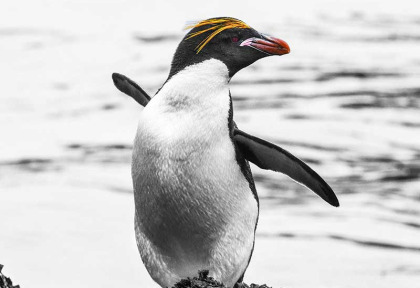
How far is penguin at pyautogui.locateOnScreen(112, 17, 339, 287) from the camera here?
396 cm

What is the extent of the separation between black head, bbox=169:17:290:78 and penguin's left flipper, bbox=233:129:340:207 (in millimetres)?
268

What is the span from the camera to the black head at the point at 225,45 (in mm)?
4012

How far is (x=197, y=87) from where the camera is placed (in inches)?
156

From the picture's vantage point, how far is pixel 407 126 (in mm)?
10055

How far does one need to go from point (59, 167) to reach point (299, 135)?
2.23 m

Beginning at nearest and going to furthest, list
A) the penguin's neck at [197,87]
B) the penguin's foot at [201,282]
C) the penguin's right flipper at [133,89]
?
the penguin's foot at [201,282] → the penguin's neck at [197,87] → the penguin's right flipper at [133,89]

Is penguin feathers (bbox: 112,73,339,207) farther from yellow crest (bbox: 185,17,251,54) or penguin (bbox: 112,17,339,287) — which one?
yellow crest (bbox: 185,17,251,54)

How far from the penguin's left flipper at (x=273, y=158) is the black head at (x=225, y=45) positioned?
10.5 inches

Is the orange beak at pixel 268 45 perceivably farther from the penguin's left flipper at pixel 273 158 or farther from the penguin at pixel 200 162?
the penguin's left flipper at pixel 273 158

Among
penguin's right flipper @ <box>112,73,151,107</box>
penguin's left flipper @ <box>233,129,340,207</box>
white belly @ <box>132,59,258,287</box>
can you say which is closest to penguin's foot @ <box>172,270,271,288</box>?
white belly @ <box>132,59,258,287</box>

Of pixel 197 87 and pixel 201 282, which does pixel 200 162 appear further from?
pixel 201 282

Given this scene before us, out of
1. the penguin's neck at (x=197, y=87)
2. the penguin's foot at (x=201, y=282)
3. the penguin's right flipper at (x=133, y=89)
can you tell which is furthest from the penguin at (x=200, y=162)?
the penguin's right flipper at (x=133, y=89)

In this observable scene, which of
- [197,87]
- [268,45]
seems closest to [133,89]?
[197,87]

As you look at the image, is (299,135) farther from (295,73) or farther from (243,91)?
(295,73)
